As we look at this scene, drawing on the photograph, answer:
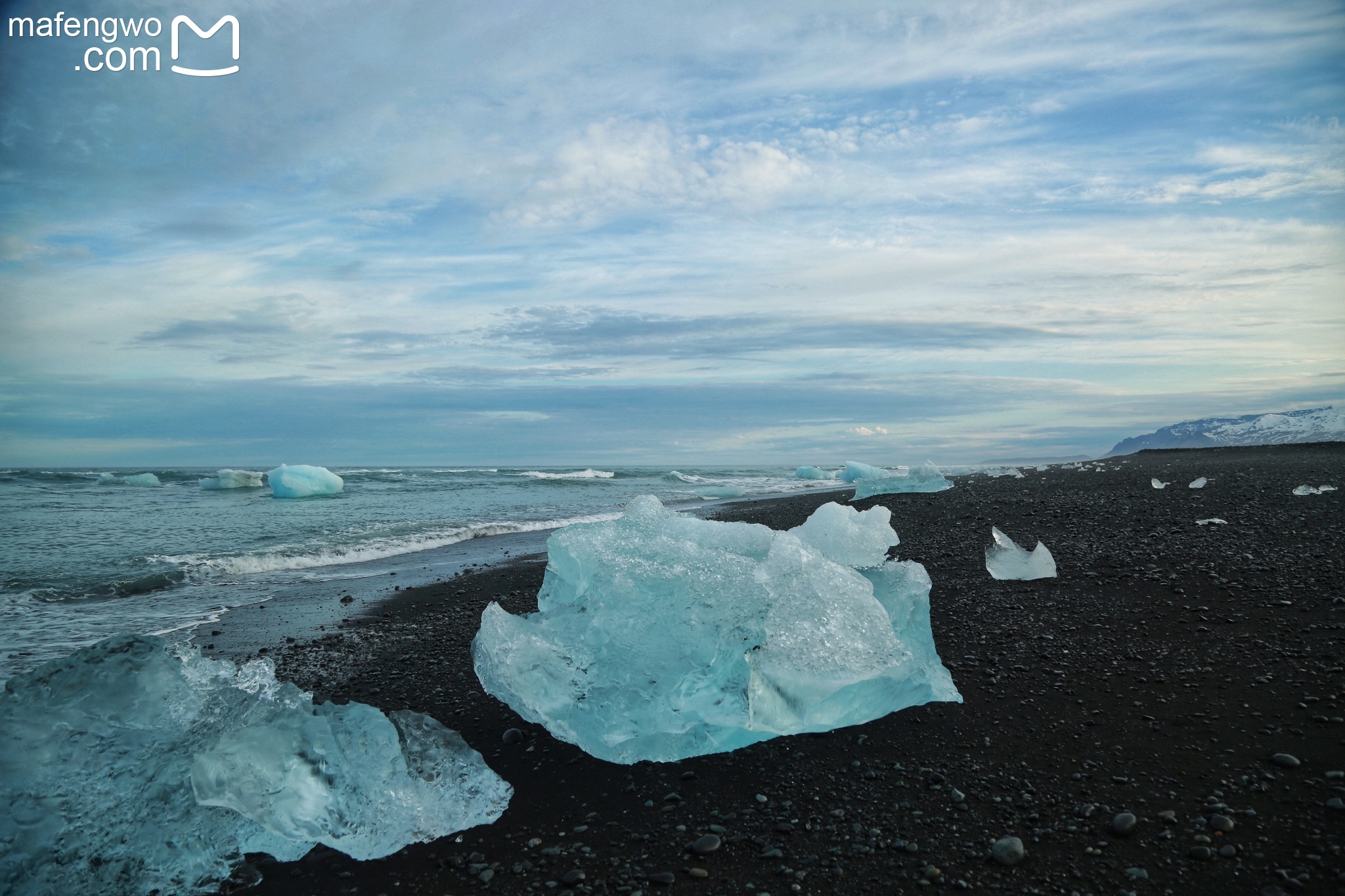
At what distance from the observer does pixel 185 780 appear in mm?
2963

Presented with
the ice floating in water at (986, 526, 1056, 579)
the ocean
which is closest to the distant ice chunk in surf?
the ocean

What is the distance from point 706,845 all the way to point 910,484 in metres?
14.3

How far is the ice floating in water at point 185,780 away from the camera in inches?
108

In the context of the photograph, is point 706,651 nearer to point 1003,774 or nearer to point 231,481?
point 1003,774

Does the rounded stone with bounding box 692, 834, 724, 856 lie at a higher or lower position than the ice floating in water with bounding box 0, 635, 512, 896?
lower

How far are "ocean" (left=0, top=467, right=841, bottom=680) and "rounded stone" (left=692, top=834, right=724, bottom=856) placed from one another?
564cm

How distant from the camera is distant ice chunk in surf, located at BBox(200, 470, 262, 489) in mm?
26797

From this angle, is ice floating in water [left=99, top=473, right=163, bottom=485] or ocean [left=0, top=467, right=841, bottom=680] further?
ice floating in water [left=99, top=473, right=163, bottom=485]

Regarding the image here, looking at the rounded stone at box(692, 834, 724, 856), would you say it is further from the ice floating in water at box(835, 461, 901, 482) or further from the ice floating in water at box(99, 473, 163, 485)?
the ice floating in water at box(99, 473, 163, 485)

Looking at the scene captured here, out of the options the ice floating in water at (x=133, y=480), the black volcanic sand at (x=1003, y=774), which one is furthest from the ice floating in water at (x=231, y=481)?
the black volcanic sand at (x=1003, y=774)

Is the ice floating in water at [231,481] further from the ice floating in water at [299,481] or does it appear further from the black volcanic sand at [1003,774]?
the black volcanic sand at [1003,774]

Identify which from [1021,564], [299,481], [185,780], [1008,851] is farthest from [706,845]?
[299,481]

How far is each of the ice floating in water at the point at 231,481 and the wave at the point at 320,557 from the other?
1857cm

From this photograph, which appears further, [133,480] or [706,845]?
[133,480]
